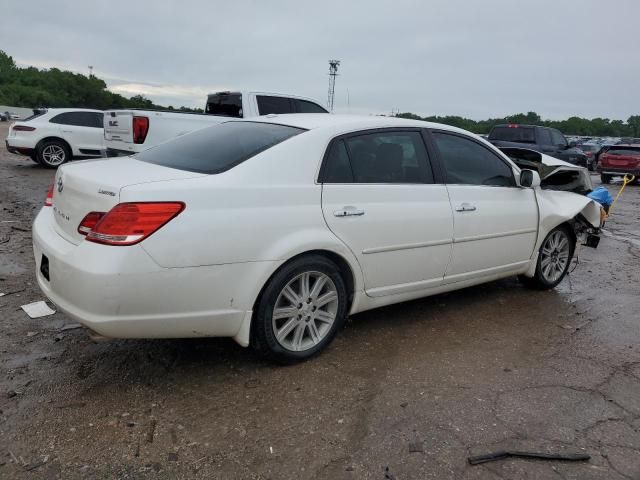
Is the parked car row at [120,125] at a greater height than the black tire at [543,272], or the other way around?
the parked car row at [120,125]

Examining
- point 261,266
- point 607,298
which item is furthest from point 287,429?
point 607,298

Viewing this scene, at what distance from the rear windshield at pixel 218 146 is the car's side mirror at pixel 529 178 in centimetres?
222

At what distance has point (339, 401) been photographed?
3.08 m

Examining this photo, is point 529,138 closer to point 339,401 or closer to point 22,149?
point 22,149

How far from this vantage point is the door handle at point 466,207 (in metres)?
4.19

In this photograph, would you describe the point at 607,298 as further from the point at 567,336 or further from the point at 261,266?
the point at 261,266

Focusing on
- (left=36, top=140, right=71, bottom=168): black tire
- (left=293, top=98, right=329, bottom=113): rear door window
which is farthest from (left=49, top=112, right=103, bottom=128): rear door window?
(left=293, top=98, right=329, bottom=113): rear door window

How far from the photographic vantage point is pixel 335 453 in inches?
103

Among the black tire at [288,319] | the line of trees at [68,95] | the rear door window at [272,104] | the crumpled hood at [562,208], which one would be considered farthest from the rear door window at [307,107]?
the line of trees at [68,95]

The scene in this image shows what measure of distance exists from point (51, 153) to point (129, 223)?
12.4m

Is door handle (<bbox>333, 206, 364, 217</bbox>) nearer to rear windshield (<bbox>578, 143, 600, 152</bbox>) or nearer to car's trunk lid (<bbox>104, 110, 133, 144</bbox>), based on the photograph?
car's trunk lid (<bbox>104, 110, 133, 144</bbox>)

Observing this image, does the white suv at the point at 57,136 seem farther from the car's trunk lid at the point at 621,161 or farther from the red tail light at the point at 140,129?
the car's trunk lid at the point at 621,161

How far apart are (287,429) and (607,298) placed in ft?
13.0

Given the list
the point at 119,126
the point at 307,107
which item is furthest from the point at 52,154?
the point at 307,107
